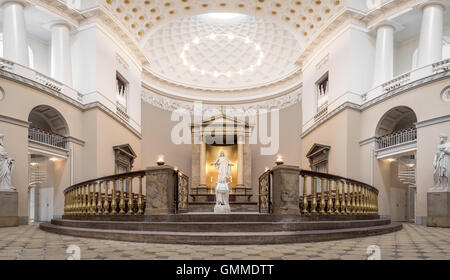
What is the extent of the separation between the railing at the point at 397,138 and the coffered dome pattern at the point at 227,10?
609 cm

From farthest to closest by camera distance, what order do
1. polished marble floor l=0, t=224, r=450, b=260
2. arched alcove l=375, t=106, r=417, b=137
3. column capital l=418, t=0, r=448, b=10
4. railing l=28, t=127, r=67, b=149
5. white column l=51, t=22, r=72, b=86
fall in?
1. white column l=51, t=22, r=72, b=86
2. arched alcove l=375, t=106, r=417, b=137
3. column capital l=418, t=0, r=448, b=10
4. railing l=28, t=127, r=67, b=149
5. polished marble floor l=0, t=224, r=450, b=260

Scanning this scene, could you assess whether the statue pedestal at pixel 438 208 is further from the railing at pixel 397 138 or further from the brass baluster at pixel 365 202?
the brass baluster at pixel 365 202

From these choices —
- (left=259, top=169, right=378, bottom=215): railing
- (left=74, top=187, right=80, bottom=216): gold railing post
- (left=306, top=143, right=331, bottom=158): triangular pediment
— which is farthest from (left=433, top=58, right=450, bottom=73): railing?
(left=74, top=187, right=80, bottom=216): gold railing post

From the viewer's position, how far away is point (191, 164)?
73.9ft

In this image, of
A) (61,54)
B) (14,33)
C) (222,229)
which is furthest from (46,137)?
(222,229)

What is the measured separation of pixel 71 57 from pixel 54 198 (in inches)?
228

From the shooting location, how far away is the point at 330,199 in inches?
315

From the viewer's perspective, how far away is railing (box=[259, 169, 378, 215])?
7789mm

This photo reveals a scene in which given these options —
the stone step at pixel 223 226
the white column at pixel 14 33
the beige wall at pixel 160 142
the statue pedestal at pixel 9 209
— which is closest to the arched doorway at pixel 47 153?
the white column at pixel 14 33

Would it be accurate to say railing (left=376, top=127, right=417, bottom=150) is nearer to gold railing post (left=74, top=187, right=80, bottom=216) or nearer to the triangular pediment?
the triangular pediment

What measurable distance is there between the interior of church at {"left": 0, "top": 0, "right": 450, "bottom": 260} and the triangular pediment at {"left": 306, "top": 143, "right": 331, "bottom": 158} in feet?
0.32

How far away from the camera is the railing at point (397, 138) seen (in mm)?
13891

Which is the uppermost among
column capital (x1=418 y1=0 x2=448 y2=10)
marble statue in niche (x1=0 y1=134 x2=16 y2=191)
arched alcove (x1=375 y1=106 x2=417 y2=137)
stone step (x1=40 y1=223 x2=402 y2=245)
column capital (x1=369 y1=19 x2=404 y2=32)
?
column capital (x1=418 y1=0 x2=448 y2=10)

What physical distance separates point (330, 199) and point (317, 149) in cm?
955
